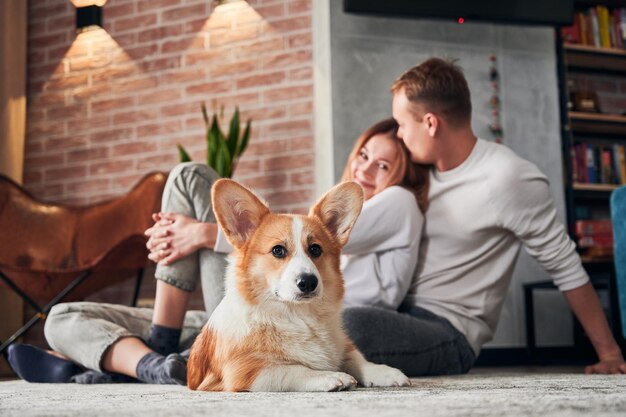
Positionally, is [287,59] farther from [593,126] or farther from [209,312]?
[209,312]

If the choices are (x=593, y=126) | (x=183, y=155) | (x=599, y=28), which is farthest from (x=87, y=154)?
(x=599, y=28)

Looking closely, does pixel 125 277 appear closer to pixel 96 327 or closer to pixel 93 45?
pixel 93 45

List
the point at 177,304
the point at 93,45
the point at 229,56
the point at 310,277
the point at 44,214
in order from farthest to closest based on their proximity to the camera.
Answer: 1. the point at 93,45
2. the point at 229,56
3. the point at 44,214
4. the point at 177,304
5. the point at 310,277

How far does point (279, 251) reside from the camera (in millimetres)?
1544

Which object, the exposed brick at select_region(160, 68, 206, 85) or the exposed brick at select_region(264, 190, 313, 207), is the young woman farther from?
the exposed brick at select_region(160, 68, 206, 85)

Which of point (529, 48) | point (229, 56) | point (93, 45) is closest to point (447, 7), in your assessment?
point (529, 48)

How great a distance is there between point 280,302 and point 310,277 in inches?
5.1

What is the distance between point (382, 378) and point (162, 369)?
0.62 meters

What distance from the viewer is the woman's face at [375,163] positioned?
7.91 ft

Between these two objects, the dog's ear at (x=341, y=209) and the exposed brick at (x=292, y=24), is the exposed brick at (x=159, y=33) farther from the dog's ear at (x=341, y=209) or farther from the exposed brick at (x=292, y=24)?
the dog's ear at (x=341, y=209)

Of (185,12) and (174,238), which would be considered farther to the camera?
(185,12)

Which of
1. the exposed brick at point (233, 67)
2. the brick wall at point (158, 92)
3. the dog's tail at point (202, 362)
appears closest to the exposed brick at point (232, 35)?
the brick wall at point (158, 92)

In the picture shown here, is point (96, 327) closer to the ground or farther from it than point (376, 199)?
closer to the ground

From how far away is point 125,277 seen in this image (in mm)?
4039
